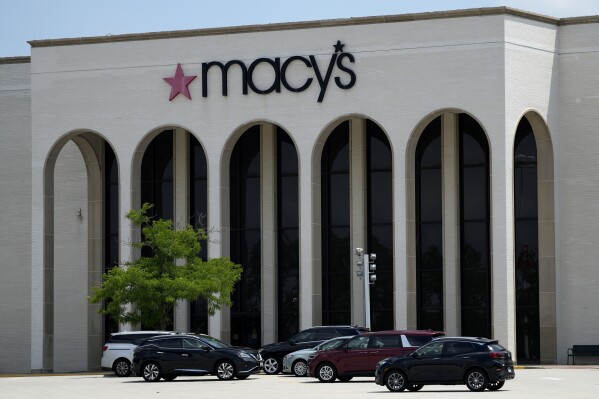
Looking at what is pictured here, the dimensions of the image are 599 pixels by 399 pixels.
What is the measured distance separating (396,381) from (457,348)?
5.98ft

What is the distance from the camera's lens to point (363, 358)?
40.7 meters

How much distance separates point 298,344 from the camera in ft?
153

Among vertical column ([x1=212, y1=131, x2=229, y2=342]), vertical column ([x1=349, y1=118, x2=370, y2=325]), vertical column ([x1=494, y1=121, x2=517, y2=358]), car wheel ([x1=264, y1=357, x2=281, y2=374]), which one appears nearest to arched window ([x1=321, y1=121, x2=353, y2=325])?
vertical column ([x1=349, y1=118, x2=370, y2=325])

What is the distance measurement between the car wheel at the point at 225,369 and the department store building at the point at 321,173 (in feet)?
42.6

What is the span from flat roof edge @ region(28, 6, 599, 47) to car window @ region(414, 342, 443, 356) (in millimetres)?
20819

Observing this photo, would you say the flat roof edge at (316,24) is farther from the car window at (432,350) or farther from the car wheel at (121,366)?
the car window at (432,350)

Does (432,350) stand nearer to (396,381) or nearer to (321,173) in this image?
(396,381)

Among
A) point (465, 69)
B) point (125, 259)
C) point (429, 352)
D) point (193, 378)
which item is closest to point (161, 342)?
point (193, 378)

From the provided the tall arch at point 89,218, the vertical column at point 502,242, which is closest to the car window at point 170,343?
the vertical column at point 502,242

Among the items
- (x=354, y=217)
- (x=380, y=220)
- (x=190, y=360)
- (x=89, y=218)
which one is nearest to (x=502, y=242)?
(x=380, y=220)

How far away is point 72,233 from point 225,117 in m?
9.60

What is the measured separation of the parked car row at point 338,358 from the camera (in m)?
35.6

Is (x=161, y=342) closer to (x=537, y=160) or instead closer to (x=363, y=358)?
(x=363, y=358)

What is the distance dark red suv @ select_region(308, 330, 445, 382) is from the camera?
40.6 metres
